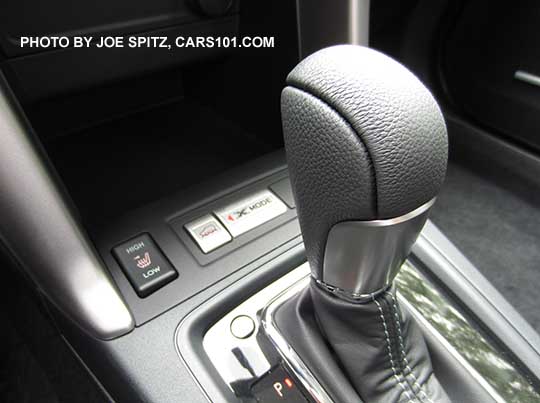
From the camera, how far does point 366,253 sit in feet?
1.06

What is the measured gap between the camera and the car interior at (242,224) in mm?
285

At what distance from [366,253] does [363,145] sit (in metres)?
0.10

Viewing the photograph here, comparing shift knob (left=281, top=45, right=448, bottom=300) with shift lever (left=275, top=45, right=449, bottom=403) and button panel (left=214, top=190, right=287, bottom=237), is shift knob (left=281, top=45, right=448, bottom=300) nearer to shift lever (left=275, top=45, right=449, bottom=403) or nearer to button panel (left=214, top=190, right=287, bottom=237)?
shift lever (left=275, top=45, right=449, bottom=403)

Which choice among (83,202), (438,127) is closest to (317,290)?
(438,127)

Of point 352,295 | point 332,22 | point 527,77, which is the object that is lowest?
point 527,77

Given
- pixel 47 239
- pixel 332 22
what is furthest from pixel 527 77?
pixel 47 239

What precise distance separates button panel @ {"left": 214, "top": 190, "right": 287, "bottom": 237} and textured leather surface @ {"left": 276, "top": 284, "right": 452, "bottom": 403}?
143 millimetres

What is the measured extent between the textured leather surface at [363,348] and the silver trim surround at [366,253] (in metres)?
0.02

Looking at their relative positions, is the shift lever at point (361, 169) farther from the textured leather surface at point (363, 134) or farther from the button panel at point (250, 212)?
the button panel at point (250, 212)

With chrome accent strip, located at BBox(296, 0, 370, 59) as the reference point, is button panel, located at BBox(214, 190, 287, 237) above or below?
below

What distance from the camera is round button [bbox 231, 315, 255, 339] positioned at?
49cm

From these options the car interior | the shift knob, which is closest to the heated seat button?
A: the car interior

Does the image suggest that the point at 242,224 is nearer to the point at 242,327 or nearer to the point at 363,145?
the point at 242,327

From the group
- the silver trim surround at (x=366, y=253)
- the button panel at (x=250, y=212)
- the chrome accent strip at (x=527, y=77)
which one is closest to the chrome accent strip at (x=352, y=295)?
the silver trim surround at (x=366, y=253)
